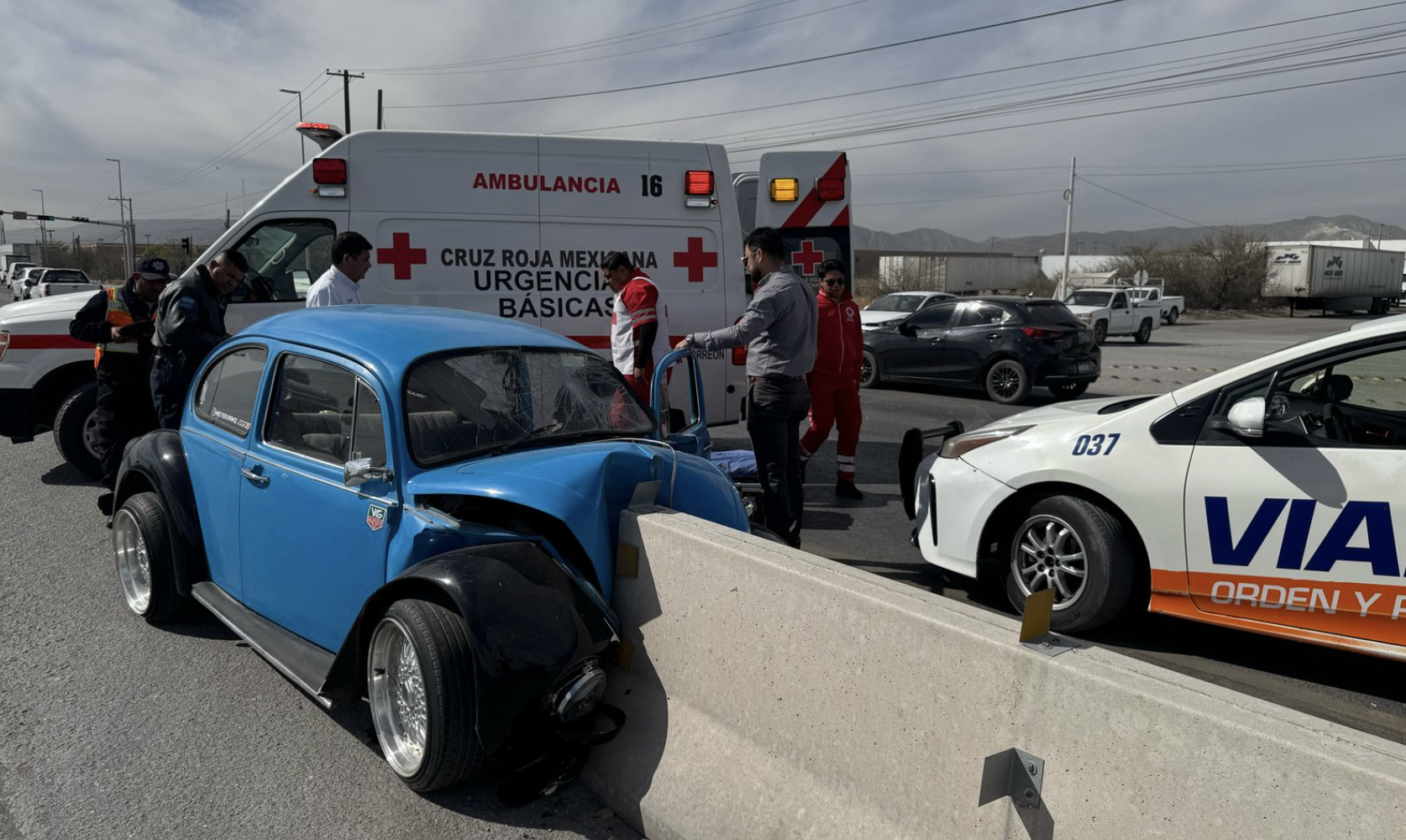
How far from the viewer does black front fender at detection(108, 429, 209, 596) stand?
14.1 feet

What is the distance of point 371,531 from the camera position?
10.8ft

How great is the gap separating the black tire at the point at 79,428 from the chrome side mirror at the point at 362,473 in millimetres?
5538

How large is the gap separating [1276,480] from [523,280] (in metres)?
5.48

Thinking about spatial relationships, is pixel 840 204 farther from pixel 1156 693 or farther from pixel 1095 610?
pixel 1156 693

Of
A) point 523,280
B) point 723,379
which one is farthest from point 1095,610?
point 523,280

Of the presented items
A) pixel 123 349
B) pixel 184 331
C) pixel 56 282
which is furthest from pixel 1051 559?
pixel 56 282

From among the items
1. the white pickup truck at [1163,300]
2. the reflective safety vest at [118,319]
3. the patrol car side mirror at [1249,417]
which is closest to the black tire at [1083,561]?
the patrol car side mirror at [1249,417]

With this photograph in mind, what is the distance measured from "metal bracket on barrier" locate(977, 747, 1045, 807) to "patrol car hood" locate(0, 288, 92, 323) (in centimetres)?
812

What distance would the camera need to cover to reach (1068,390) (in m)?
14.5

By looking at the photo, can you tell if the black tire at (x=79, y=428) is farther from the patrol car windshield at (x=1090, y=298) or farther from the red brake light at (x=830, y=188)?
the patrol car windshield at (x=1090, y=298)

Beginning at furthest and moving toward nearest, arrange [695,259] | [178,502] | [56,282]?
[56,282] → [695,259] → [178,502]

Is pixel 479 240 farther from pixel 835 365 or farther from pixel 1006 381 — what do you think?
pixel 1006 381

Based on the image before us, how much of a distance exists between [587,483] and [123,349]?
5.44m

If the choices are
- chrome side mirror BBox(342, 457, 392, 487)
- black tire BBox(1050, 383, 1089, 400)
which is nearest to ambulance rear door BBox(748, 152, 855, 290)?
chrome side mirror BBox(342, 457, 392, 487)
